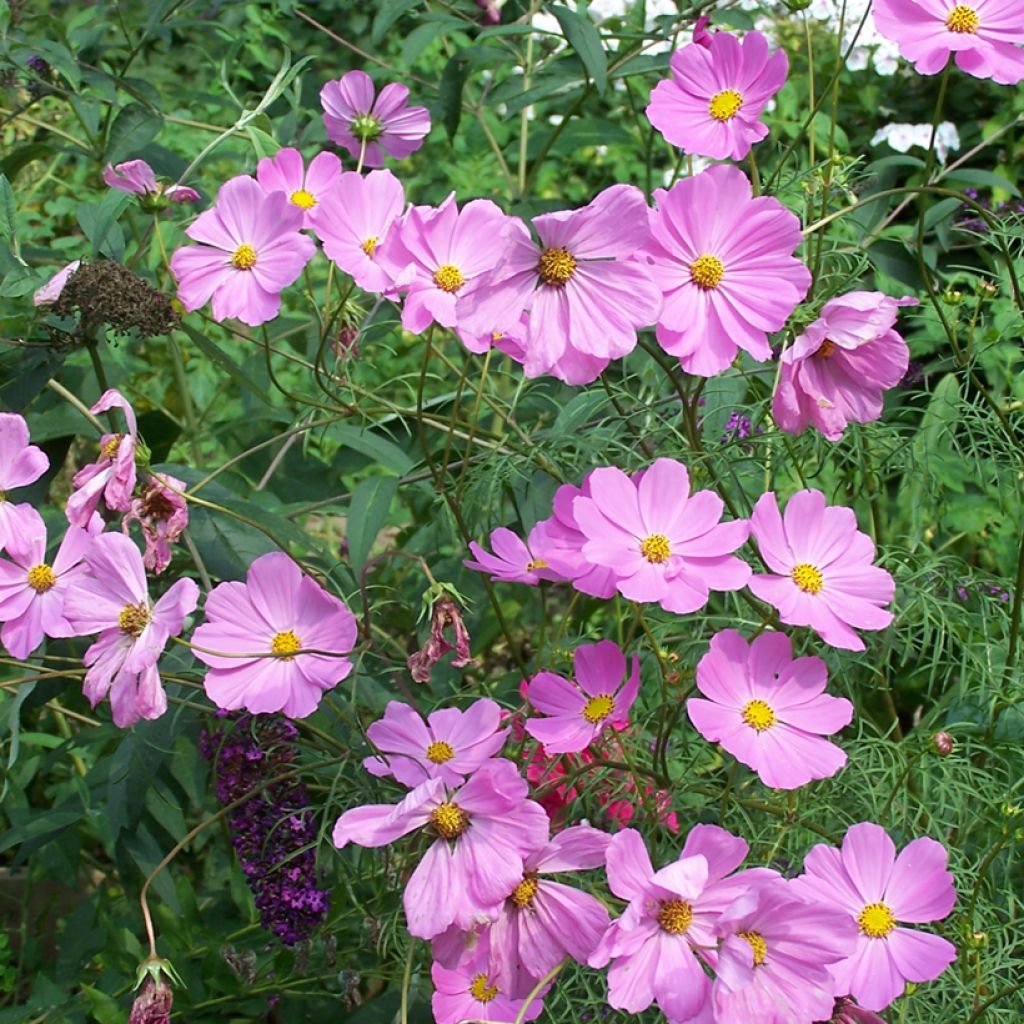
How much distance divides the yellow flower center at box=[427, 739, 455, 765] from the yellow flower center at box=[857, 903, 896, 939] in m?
0.25

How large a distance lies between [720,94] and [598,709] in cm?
39

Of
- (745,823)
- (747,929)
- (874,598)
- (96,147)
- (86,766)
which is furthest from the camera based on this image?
(86,766)

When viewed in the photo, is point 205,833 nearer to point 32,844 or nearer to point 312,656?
point 32,844

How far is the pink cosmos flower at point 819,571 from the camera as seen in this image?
0.80 meters

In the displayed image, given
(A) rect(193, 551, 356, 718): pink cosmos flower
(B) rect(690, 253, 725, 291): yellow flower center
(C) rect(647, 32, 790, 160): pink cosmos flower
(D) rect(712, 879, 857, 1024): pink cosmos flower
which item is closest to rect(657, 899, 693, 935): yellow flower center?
(D) rect(712, 879, 857, 1024): pink cosmos flower

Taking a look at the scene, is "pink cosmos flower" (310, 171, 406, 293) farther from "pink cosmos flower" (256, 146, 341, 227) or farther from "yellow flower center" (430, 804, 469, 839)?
"yellow flower center" (430, 804, 469, 839)

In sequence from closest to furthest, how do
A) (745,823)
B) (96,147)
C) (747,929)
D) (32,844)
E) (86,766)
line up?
(747,929)
(745,823)
(32,844)
(96,147)
(86,766)

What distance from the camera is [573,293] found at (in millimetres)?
772

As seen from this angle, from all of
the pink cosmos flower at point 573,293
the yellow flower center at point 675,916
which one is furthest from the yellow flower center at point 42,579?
the yellow flower center at point 675,916

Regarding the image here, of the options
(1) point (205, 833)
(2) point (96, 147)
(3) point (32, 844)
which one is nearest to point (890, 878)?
(3) point (32, 844)

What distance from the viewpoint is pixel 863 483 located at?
105cm

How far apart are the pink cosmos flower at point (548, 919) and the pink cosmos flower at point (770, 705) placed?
3.6 inches

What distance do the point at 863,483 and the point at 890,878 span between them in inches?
13.3

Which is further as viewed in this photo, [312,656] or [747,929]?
[312,656]
